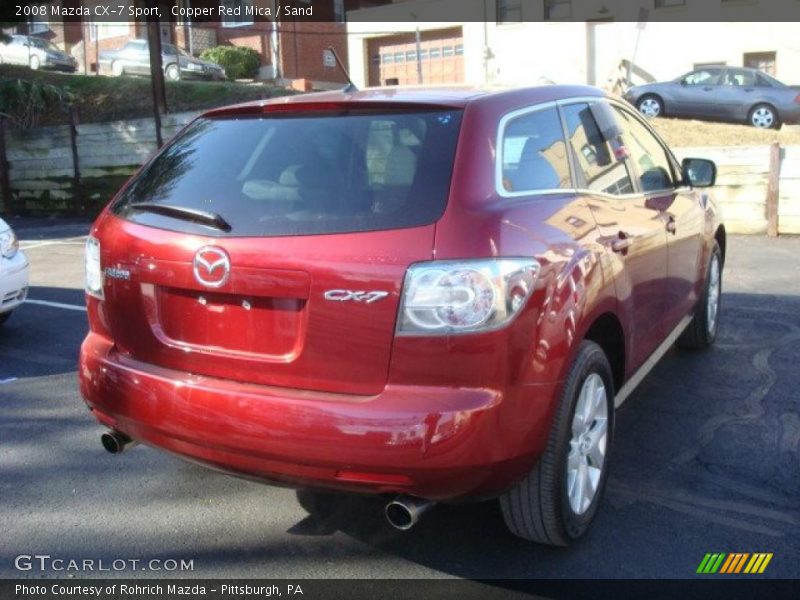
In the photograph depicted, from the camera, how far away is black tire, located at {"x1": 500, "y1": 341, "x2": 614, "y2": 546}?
3.06 m

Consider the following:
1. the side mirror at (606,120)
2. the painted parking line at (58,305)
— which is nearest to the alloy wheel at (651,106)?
the painted parking line at (58,305)

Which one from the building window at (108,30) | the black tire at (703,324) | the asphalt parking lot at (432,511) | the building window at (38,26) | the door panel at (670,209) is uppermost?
the building window at (38,26)

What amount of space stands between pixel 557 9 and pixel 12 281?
2329 cm

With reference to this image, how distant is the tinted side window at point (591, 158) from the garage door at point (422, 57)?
79.3ft

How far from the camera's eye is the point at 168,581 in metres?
3.20

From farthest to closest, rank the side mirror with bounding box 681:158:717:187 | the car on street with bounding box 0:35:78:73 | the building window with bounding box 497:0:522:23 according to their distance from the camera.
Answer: the car on street with bounding box 0:35:78:73 → the building window with bounding box 497:0:522:23 → the side mirror with bounding box 681:158:717:187

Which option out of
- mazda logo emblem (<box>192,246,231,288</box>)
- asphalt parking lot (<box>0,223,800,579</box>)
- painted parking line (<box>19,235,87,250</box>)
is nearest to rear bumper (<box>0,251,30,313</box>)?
asphalt parking lot (<box>0,223,800,579</box>)

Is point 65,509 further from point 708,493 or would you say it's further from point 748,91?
point 748,91

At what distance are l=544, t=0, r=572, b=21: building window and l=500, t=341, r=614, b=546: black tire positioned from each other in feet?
82.2

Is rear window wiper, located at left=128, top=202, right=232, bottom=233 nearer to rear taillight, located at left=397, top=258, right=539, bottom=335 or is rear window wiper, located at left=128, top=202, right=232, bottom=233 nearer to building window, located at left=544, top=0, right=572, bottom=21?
rear taillight, located at left=397, top=258, right=539, bottom=335

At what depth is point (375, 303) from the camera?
2770 mm

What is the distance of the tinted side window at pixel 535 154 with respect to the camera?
321cm

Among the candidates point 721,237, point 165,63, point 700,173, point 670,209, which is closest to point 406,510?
point 670,209

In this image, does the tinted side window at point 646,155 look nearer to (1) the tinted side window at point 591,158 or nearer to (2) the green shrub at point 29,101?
(1) the tinted side window at point 591,158
